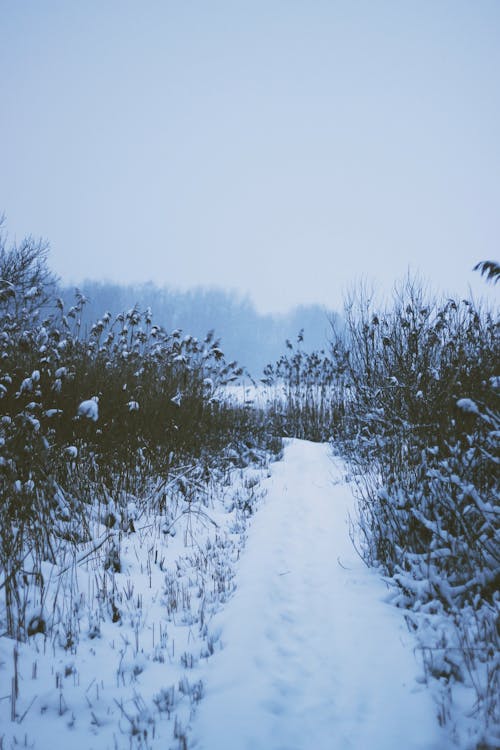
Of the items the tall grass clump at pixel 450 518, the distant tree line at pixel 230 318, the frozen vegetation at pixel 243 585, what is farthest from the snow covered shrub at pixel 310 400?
the distant tree line at pixel 230 318

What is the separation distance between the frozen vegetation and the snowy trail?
11 mm

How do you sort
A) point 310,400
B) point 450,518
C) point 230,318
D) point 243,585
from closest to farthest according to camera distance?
point 450,518, point 243,585, point 310,400, point 230,318

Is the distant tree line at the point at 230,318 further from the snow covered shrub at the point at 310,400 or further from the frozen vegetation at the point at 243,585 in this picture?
the frozen vegetation at the point at 243,585

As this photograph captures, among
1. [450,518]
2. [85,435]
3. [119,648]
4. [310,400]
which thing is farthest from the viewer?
[310,400]

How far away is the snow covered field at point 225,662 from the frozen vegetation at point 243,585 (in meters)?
0.01

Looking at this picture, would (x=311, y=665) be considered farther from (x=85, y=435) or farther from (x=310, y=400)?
(x=310, y=400)

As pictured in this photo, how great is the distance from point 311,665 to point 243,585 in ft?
3.17

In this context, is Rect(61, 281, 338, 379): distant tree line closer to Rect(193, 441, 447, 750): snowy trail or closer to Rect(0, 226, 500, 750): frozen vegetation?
Rect(0, 226, 500, 750): frozen vegetation

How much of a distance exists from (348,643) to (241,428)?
7051mm

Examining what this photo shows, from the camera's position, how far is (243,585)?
2969 millimetres

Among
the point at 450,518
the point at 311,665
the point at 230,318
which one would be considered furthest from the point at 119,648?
the point at 230,318

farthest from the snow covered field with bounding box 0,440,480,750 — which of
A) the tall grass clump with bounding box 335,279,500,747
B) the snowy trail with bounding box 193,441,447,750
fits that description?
the tall grass clump with bounding box 335,279,500,747

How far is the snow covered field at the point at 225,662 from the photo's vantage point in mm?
1658

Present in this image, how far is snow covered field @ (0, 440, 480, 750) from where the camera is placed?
5.44ft
